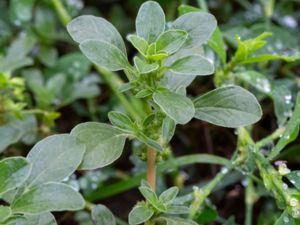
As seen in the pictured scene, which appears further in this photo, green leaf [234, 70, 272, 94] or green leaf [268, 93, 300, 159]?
green leaf [234, 70, 272, 94]

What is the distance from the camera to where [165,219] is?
0.94 meters

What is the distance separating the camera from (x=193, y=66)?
3.00ft

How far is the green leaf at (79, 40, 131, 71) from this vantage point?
→ 89 cm

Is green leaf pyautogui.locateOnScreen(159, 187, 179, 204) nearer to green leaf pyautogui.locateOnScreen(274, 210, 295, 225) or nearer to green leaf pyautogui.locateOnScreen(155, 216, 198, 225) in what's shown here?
green leaf pyautogui.locateOnScreen(155, 216, 198, 225)

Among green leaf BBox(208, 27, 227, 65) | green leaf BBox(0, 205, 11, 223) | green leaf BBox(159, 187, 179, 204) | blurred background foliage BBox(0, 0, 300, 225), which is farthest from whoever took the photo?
blurred background foliage BBox(0, 0, 300, 225)

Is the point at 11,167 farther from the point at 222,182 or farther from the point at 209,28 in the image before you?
the point at 222,182

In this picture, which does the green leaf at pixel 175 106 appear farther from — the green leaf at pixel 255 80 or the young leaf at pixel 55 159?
the green leaf at pixel 255 80

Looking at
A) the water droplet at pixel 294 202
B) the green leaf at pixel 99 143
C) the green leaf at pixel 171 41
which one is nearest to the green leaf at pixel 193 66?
the green leaf at pixel 171 41

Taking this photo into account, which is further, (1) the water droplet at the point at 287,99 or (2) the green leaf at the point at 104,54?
(1) the water droplet at the point at 287,99

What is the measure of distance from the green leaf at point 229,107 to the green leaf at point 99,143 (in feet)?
0.45

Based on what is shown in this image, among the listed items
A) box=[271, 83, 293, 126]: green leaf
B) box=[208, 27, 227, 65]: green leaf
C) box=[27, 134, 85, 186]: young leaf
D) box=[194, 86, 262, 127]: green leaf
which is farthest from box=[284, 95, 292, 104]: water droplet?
box=[27, 134, 85, 186]: young leaf

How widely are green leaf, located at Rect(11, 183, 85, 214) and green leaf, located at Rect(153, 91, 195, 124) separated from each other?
173mm

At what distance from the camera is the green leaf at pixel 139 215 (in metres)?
0.88

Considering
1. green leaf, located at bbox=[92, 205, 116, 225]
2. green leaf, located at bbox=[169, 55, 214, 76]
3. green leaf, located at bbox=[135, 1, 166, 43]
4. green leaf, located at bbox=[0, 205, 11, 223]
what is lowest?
green leaf, located at bbox=[92, 205, 116, 225]
